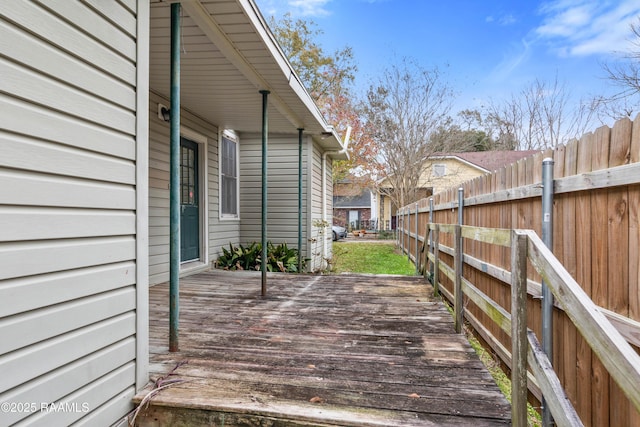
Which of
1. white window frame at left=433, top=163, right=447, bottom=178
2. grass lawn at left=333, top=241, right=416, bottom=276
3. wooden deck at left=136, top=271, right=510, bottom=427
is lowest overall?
grass lawn at left=333, top=241, right=416, bottom=276

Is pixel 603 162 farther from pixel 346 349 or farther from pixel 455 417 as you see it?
pixel 346 349

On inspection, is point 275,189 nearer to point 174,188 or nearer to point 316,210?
point 316,210

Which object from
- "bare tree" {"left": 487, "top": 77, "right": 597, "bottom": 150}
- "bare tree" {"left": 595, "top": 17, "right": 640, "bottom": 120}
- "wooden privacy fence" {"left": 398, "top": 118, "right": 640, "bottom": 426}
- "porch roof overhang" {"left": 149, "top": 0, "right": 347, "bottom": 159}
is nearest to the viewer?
"wooden privacy fence" {"left": 398, "top": 118, "right": 640, "bottom": 426}

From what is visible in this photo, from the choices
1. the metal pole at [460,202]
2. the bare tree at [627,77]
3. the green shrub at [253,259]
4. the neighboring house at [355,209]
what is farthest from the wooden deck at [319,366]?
the neighboring house at [355,209]

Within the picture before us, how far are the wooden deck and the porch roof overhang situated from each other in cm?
252

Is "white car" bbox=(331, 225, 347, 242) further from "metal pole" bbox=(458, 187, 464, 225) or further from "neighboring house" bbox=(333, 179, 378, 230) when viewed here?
"metal pole" bbox=(458, 187, 464, 225)

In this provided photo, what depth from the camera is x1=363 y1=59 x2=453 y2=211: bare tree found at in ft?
49.4

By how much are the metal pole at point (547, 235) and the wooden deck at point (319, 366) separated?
391 millimetres

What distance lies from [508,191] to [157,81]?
162 inches

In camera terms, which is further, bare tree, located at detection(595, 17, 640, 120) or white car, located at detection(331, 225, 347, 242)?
white car, located at detection(331, 225, 347, 242)

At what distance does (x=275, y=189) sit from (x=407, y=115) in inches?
398

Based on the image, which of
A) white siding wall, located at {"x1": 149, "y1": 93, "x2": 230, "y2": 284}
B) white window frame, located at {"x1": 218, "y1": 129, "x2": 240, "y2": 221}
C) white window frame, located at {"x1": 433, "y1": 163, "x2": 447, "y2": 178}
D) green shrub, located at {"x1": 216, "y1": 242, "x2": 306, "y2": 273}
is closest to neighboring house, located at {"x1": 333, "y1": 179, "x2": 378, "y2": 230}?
white window frame, located at {"x1": 433, "y1": 163, "x2": 447, "y2": 178}

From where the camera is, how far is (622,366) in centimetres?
88

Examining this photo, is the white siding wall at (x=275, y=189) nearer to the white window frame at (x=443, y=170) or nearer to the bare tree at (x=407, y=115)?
the bare tree at (x=407, y=115)
